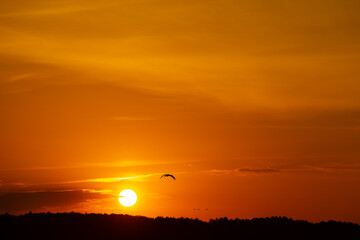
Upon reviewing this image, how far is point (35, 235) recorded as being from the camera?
4656cm

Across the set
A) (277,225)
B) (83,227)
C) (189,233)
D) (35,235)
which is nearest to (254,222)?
(277,225)

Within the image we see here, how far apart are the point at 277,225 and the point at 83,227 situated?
1307cm

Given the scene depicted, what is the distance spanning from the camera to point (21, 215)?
4922cm

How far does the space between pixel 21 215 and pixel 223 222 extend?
45.3 ft

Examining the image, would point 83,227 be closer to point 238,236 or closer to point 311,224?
point 238,236

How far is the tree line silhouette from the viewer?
46938 mm

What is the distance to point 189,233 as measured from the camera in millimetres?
47594

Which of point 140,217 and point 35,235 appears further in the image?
point 140,217

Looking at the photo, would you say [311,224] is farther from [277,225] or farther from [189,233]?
[189,233]

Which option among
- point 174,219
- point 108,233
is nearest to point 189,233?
point 174,219

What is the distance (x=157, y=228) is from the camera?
48062 millimetres

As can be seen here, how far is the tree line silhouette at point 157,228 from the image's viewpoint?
4694cm

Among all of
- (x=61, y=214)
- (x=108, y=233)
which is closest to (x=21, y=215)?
(x=61, y=214)

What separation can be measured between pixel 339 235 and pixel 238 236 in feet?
22.6
